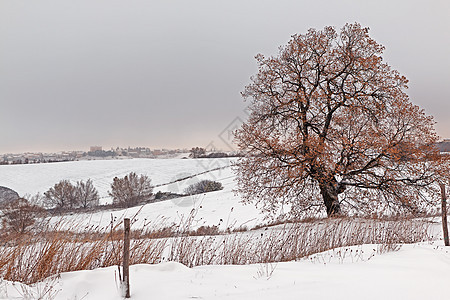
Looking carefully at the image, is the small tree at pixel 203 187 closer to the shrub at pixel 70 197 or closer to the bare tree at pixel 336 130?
the shrub at pixel 70 197

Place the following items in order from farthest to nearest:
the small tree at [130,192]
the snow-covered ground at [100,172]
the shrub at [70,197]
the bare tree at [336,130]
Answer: the snow-covered ground at [100,172] → the shrub at [70,197] → the small tree at [130,192] → the bare tree at [336,130]

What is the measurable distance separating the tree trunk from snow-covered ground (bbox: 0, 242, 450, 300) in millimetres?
7127

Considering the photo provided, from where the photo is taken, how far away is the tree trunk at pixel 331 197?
11.9 m

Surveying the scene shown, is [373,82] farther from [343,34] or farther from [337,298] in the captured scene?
[337,298]

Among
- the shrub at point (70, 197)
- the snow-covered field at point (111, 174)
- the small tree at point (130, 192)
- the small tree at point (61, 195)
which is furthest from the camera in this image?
the snow-covered field at point (111, 174)

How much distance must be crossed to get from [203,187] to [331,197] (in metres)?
28.0

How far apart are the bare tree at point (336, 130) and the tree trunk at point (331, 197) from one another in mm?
48

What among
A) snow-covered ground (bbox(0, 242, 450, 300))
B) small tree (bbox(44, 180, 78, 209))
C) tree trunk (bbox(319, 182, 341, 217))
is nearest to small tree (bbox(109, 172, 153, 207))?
small tree (bbox(44, 180, 78, 209))

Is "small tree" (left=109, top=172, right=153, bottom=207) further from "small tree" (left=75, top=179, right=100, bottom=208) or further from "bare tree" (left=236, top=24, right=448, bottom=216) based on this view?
"bare tree" (left=236, top=24, right=448, bottom=216)

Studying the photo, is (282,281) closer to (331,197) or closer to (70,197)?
(331,197)

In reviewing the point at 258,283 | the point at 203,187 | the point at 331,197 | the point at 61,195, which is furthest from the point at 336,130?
the point at 61,195

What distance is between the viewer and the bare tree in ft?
36.4

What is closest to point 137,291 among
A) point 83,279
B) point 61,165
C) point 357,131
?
point 83,279

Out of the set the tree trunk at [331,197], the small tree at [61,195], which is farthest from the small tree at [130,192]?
the tree trunk at [331,197]
